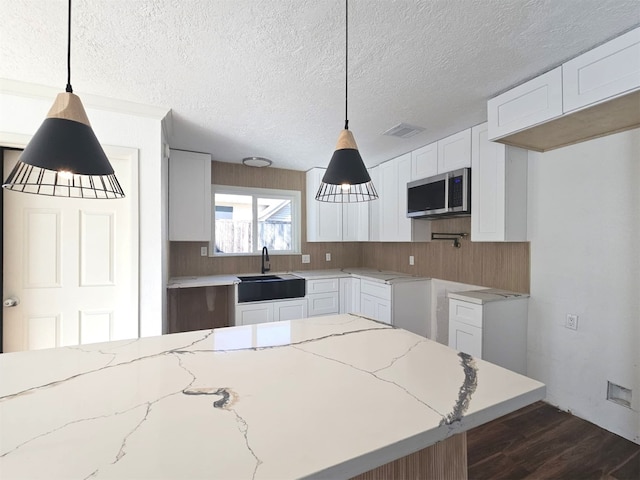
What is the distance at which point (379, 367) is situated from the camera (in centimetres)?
96

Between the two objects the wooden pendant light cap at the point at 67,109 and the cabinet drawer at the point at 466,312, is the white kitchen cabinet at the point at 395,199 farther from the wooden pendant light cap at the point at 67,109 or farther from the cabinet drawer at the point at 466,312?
the wooden pendant light cap at the point at 67,109

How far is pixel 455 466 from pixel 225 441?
2.67ft

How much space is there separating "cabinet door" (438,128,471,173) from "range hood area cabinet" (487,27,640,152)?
1.40ft

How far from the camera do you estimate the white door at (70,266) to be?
6.66ft

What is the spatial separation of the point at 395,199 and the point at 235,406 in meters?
3.09

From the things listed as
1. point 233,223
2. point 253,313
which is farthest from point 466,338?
point 233,223

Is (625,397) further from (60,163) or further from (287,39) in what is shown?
(60,163)

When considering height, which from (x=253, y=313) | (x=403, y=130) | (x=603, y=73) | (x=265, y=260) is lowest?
(x=253, y=313)

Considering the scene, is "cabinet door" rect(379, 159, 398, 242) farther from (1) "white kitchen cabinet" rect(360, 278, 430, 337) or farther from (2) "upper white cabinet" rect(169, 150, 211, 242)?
(2) "upper white cabinet" rect(169, 150, 211, 242)

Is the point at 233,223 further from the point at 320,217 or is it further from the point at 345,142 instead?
the point at 345,142

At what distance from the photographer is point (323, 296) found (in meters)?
3.67

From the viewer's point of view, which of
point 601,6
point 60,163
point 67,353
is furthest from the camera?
point 601,6

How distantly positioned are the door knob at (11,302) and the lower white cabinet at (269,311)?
168 centimetres

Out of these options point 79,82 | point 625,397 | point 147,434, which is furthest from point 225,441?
point 625,397
